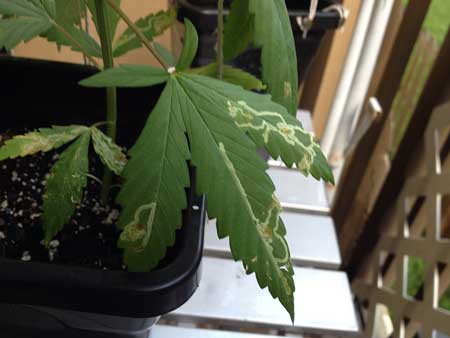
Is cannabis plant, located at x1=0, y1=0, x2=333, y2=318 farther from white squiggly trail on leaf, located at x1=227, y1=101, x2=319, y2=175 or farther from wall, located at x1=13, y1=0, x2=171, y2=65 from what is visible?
wall, located at x1=13, y1=0, x2=171, y2=65

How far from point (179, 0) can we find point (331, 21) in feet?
0.66

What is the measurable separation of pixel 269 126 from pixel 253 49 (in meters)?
0.35

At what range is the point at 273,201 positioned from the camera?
0.34 metres

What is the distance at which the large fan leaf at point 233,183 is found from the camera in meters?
0.32

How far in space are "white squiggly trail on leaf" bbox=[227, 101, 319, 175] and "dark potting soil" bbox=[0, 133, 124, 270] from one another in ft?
0.67

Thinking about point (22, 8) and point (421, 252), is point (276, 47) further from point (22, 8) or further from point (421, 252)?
point (421, 252)

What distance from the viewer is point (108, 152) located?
40 cm

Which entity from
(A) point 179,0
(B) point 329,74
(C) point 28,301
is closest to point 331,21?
(A) point 179,0

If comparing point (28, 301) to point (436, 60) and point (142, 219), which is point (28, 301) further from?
point (436, 60)

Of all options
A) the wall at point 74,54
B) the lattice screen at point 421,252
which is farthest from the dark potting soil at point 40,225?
the lattice screen at point 421,252

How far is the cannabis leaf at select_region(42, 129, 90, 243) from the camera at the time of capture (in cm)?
38

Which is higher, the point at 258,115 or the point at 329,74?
the point at 258,115

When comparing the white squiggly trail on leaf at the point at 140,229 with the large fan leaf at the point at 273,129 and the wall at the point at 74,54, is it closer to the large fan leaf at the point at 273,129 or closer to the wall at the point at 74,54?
the large fan leaf at the point at 273,129

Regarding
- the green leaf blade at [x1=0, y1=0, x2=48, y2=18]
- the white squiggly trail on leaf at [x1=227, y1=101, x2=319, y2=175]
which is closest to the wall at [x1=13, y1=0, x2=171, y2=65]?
the green leaf blade at [x1=0, y1=0, x2=48, y2=18]
